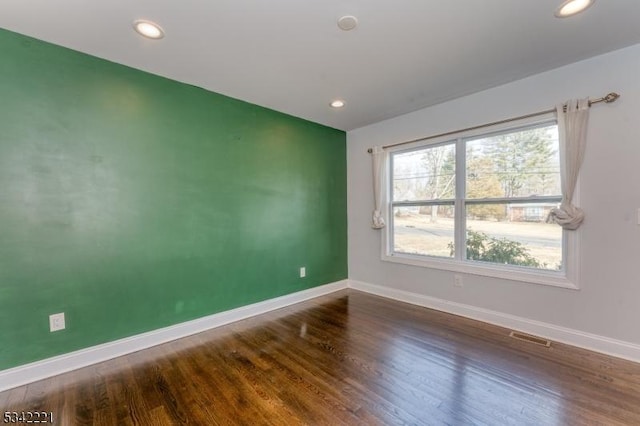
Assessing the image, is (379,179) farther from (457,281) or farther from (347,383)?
(347,383)

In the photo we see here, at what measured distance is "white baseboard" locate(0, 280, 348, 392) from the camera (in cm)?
199

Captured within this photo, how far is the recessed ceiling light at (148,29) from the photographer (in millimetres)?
1899

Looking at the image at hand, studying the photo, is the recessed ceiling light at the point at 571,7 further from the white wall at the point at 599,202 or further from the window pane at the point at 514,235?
the window pane at the point at 514,235

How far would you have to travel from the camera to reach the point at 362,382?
6.44 ft

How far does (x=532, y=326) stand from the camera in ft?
8.81

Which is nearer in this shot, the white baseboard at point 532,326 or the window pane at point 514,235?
the white baseboard at point 532,326

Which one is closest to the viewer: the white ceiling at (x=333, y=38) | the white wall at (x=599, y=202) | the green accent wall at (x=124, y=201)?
the white ceiling at (x=333, y=38)

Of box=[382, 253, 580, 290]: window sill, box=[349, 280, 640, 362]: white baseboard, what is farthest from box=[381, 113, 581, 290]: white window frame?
box=[349, 280, 640, 362]: white baseboard

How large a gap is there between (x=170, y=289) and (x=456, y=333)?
281 centimetres

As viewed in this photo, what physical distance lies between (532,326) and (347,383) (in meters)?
2.00

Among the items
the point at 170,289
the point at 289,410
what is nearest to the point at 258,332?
the point at 170,289

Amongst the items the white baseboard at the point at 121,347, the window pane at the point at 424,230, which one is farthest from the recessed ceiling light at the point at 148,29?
the window pane at the point at 424,230

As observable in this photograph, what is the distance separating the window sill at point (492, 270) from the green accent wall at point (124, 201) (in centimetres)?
160

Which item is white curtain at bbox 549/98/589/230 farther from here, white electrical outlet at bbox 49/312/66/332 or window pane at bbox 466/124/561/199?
white electrical outlet at bbox 49/312/66/332
